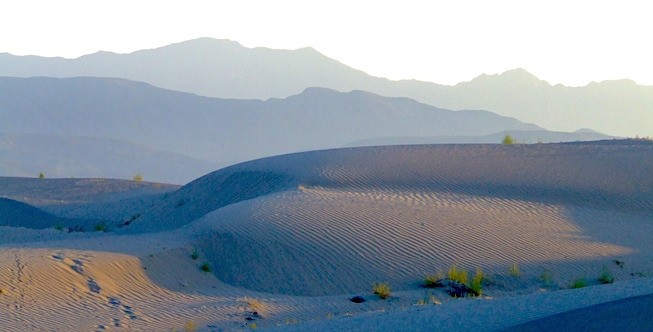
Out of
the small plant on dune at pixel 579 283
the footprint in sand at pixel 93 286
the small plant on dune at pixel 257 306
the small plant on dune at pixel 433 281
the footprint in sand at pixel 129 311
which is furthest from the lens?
the small plant on dune at pixel 433 281

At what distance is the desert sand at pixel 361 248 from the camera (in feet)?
41.9

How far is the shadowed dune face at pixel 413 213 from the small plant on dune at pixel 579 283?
96 cm

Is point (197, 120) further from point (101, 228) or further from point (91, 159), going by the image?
point (101, 228)

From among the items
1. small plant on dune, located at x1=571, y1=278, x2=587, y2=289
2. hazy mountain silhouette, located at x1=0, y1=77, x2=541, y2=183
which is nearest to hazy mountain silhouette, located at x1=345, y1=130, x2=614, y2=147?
hazy mountain silhouette, located at x1=0, y1=77, x2=541, y2=183

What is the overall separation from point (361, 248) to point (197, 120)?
138 m

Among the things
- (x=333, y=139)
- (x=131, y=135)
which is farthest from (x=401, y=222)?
(x=333, y=139)

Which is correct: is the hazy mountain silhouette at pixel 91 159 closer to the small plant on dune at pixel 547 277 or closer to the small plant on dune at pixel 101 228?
the small plant on dune at pixel 101 228

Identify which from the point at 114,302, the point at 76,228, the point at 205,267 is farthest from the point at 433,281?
the point at 76,228

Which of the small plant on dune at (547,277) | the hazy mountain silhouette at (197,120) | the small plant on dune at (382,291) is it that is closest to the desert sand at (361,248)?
the small plant on dune at (547,277)

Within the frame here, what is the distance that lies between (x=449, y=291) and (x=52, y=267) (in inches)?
289

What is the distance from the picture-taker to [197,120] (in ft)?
504

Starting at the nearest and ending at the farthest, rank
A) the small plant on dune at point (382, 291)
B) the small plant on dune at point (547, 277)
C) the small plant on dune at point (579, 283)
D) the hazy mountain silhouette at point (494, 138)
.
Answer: the small plant on dune at point (382, 291) < the small plant on dune at point (579, 283) < the small plant on dune at point (547, 277) < the hazy mountain silhouette at point (494, 138)

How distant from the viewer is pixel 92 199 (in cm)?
3750

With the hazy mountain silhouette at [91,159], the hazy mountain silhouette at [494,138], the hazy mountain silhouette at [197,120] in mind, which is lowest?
the hazy mountain silhouette at [91,159]
